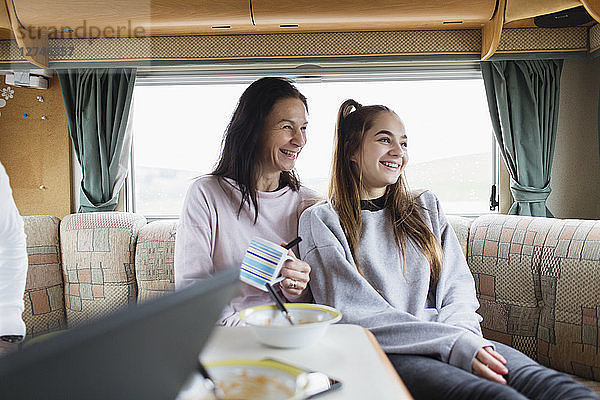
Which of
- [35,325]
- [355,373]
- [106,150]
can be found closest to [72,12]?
[106,150]

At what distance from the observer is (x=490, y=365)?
1363 mm

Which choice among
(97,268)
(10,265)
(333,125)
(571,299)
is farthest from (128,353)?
(333,125)

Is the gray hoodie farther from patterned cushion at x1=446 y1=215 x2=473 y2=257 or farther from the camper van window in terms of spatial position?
the camper van window

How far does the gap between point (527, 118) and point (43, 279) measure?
301cm

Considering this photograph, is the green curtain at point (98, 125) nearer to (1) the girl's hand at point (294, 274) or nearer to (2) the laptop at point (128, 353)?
(1) the girl's hand at point (294, 274)

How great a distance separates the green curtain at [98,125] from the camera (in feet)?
11.4

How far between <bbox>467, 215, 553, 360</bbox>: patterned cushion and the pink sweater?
0.91 m

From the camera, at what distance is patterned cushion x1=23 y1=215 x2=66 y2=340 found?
8.19 ft

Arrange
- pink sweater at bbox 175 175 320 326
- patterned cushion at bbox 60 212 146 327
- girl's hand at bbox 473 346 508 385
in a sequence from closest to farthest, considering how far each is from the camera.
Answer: girl's hand at bbox 473 346 508 385
pink sweater at bbox 175 175 320 326
patterned cushion at bbox 60 212 146 327

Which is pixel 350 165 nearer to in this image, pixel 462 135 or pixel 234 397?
pixel 234 397

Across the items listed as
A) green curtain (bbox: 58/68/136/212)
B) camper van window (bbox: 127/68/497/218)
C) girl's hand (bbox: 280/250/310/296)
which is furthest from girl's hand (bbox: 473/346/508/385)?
green curtain (bbox: 58/68/136/212)

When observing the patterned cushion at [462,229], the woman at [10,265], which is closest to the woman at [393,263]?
the patterned cushion at [462,229]

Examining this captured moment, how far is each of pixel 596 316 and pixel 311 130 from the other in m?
2.16

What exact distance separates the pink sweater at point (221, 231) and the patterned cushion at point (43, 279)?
1.10 meters
